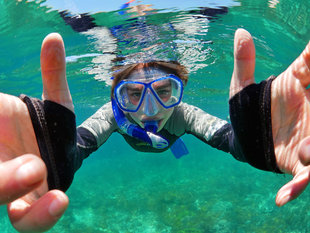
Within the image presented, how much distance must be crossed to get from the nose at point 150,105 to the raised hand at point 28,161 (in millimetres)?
2244

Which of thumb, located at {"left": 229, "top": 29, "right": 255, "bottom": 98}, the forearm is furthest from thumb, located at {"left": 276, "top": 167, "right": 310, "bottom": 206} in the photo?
the forearm

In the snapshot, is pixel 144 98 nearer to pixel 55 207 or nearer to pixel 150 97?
pixel 150 97

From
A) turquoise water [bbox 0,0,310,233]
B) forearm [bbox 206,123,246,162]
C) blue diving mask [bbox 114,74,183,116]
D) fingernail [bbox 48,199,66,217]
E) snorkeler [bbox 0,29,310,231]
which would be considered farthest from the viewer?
turquoise water [bbox 0,0,310,233]

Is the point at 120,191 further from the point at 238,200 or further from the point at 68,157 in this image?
the point at 68,157

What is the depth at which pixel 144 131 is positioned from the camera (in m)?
4.21

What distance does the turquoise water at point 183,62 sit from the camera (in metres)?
5.78

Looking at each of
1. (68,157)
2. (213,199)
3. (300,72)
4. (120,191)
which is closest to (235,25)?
(300,72)

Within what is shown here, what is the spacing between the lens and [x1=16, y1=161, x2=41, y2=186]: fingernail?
118cm

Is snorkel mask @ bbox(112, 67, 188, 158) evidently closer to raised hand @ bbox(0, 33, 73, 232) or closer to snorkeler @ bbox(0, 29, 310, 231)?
snorkeler @ bbox(0, 29, 310, 231)

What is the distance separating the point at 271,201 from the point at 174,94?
11586 millimetres

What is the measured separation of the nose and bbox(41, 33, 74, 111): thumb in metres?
2.26

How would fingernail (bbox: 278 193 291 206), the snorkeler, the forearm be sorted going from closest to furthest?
1. fingernail (bbox: 278 193 291 206)
2. the snorkeler
3. the forearm

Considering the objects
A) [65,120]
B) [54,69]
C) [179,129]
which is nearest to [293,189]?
[65,120]

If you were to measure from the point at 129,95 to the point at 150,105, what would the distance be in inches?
23.1
